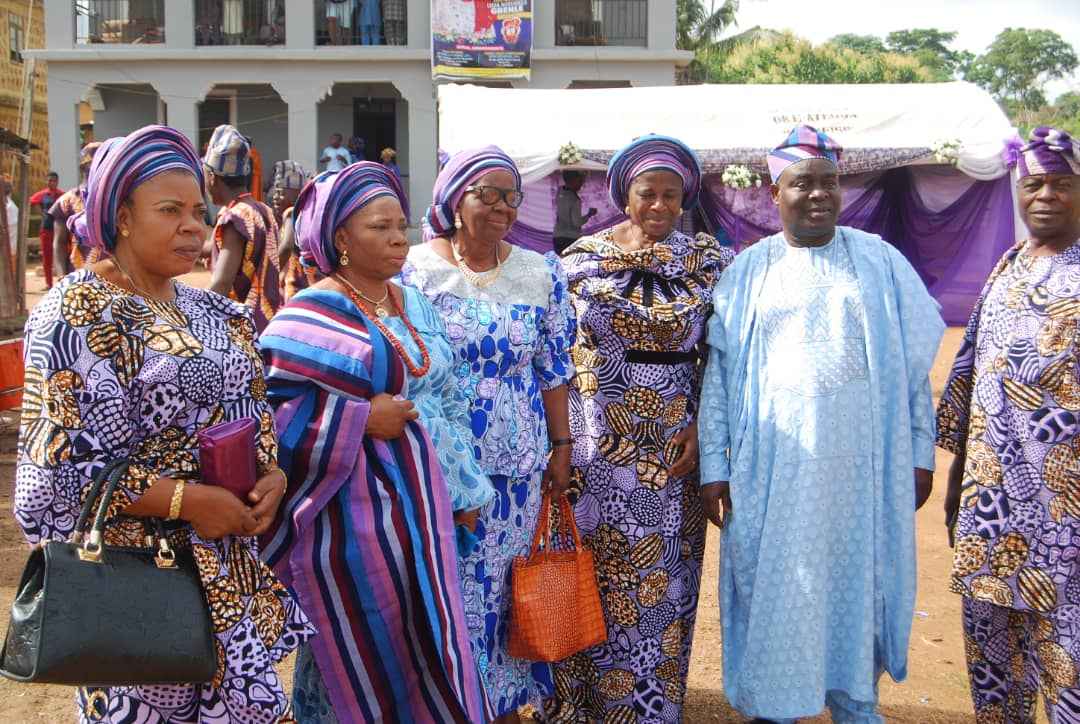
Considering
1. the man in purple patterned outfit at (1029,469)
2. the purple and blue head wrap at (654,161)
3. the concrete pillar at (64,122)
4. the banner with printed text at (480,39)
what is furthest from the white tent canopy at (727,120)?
the concrete pillar at (64,122)

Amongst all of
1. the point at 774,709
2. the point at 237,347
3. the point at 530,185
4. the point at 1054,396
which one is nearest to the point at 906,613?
the point at 774,709

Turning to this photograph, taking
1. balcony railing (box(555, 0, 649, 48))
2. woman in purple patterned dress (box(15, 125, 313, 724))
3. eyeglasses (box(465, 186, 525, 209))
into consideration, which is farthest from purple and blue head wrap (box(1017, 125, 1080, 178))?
balcony railing (box(555, 0, 649, 48))

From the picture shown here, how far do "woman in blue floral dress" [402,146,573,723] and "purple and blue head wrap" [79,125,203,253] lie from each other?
42.7 inches

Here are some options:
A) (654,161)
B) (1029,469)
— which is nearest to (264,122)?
(654,161)

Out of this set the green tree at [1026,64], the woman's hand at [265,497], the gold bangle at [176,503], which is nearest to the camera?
the gold bangle at [176,503]

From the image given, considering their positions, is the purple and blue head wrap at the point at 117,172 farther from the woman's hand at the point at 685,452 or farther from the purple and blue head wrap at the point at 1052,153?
the purple and blue head wrap at the point at 1052,153

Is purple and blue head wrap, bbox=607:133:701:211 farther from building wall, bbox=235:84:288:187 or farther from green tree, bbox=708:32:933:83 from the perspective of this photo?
green tree, bbox=708:32:933:83

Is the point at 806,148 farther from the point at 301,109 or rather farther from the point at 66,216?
the point at 301,109

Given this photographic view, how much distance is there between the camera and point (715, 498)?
3408 millimetres

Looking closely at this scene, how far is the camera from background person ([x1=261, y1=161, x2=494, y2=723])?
103 inches

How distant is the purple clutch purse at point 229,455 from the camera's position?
2.17 m

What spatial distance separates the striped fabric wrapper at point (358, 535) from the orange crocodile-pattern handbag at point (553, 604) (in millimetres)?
466

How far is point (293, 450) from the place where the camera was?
2.60 m

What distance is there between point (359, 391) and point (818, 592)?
5.41 ft
